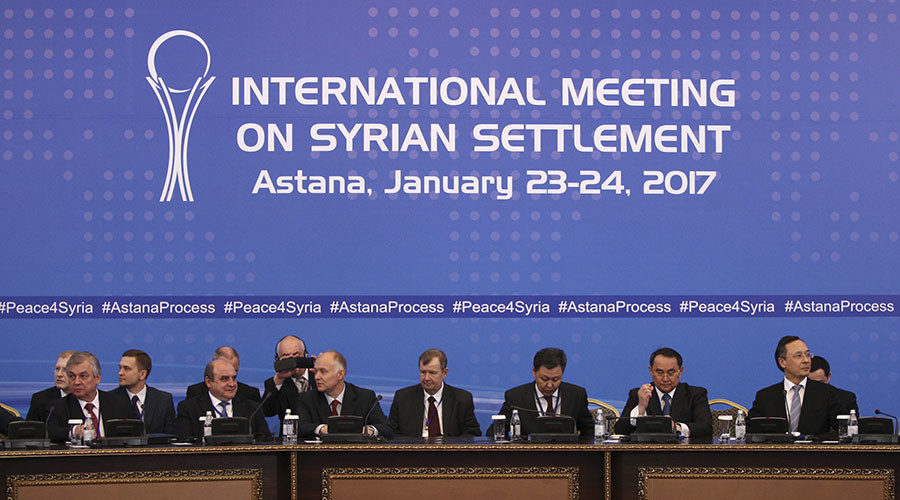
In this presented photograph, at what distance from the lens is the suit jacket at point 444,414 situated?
588 centimetres

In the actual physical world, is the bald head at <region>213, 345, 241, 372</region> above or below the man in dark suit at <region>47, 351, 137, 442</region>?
above

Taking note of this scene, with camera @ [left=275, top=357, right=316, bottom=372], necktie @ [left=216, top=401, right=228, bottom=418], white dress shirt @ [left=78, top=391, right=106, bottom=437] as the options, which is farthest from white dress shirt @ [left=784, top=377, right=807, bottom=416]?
white dress shirt @ [left=78, top=391, right=106, bottom=437]

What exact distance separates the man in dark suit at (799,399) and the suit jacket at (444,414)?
1554 mm

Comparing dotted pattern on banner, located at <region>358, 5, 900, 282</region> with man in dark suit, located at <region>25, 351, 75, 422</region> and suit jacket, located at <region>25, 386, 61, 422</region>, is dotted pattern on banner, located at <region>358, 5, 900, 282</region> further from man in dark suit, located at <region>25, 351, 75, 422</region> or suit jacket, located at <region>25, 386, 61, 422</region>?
suit jacket, located at <region>25, 386, 61, 422</region>

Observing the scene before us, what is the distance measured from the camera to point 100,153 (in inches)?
263

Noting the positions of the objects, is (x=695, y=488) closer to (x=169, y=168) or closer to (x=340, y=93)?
(x=340, y=93)

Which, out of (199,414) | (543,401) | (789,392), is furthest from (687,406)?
(199,414)

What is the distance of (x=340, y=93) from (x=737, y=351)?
300cm

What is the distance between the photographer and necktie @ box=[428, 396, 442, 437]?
585 centimetres

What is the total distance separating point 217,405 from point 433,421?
3.86 feet

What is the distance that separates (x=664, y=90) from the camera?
266 inches

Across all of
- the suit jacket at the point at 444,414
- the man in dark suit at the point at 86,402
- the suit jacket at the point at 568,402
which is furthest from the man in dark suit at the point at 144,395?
the suit jacket at the point at 568,402

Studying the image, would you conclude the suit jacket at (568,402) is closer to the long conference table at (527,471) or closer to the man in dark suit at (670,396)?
the man in dark suit at (670,396)

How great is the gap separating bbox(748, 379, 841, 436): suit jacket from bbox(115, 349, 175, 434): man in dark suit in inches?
127
